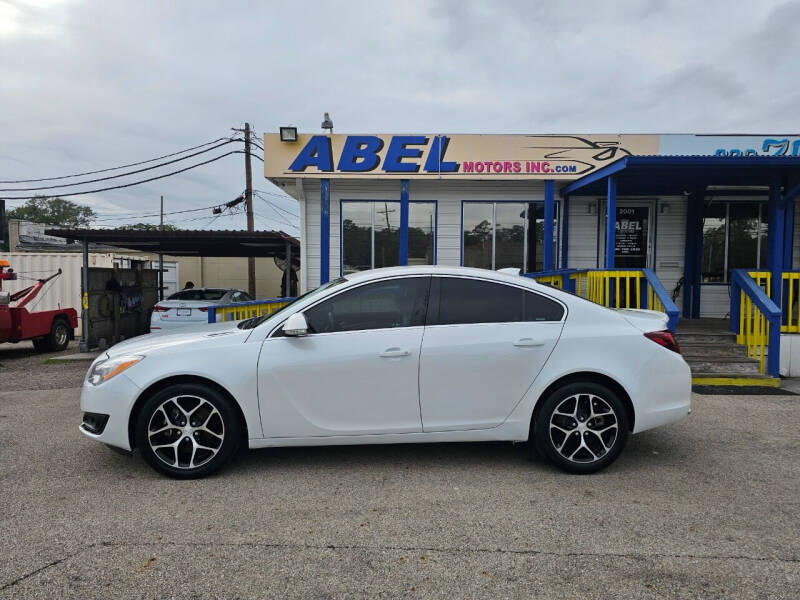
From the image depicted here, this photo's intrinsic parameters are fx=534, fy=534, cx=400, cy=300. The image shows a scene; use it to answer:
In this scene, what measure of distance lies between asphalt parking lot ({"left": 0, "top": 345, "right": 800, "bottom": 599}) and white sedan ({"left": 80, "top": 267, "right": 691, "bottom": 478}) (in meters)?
0.32

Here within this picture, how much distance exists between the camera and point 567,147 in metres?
10.2

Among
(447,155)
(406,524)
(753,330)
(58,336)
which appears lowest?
(406,524)

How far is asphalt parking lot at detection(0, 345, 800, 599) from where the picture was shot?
8.73 ft

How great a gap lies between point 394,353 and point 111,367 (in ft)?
6.83

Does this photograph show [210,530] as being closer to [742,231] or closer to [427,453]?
[427,453]

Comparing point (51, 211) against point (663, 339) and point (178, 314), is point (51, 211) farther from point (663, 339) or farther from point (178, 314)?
point (663, 339)

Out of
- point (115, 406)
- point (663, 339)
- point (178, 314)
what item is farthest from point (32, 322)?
point (663, 339)

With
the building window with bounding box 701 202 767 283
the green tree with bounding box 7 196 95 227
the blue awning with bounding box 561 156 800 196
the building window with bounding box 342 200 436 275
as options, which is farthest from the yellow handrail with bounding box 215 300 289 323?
the green tree with bounding box 7 196 95 227

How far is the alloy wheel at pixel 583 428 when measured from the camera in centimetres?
405

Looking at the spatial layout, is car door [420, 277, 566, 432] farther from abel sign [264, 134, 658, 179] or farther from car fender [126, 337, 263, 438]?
abel sign [264, 134, 658, 179]

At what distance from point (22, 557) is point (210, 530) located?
95 centimetres

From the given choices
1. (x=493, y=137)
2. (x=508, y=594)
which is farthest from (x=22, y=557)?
(x=493, y=137)

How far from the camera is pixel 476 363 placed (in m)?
3.99

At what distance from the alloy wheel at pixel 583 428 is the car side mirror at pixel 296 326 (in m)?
1.98
